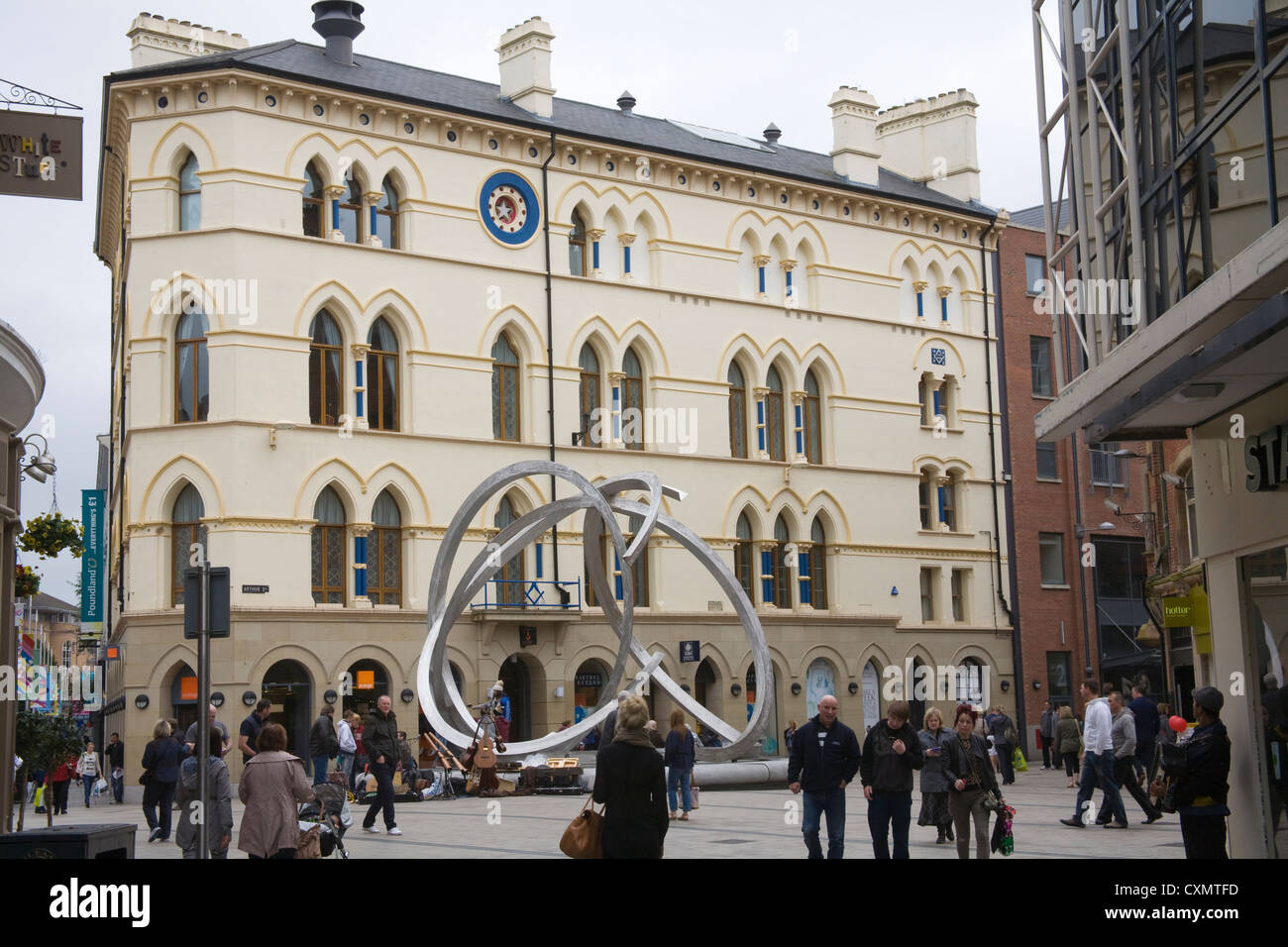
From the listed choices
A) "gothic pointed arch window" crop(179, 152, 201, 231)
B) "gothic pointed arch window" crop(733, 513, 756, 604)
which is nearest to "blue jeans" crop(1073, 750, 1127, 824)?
"gothic pointed arch window" crop(733, 513, 756, 604)

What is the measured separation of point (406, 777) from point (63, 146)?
1766cm

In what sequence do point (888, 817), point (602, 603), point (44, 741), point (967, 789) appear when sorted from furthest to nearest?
point (602, 603), point (44, 741), point (967, 789), point (888, 817)

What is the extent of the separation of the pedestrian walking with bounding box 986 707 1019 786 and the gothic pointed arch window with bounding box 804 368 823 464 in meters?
12.1

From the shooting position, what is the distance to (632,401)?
143 feet

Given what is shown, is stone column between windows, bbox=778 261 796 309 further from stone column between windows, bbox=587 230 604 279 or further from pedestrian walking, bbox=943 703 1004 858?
pedestrian walking, bbox=943 703 1004 858

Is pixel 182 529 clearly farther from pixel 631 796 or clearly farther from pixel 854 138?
pixel 631 796

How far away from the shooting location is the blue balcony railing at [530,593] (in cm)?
3984

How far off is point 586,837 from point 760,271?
3625cm

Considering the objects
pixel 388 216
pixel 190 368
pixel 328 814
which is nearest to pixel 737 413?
pixel 388 216

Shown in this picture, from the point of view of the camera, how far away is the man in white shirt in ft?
69.5

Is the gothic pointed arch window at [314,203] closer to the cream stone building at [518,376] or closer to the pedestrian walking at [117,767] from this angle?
the cream stone building at [518,376]
